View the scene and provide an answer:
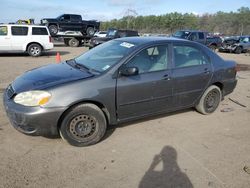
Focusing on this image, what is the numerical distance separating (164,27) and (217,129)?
65.4m

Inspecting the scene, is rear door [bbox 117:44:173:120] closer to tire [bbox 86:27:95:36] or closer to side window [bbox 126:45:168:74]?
side window [bbox 126:45:168:74]

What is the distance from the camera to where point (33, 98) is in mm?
3734

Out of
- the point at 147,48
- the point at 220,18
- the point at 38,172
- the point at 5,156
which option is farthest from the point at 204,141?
the point at 220,18

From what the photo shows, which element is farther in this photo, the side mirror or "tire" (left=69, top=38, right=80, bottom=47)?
"tire" (left=69, top=38, right=80, bottom=47)

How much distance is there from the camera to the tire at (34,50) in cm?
1538

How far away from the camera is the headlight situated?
3.70m

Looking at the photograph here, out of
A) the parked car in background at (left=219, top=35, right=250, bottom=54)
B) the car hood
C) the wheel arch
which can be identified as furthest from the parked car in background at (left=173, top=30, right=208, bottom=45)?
the wheel arch

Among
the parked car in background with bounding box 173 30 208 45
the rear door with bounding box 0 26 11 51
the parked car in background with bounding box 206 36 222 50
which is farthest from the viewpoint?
the parked car in background with bounding box 206 36 222 50

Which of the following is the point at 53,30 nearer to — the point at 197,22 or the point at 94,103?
the point at 94,103

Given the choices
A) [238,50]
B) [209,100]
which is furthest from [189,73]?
[238,50]

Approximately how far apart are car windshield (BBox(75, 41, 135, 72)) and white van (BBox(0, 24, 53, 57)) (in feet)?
37.1

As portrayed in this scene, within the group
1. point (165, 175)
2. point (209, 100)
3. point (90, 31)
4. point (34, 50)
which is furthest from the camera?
point (90, 31)

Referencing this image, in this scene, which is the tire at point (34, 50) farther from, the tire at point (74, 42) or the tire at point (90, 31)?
the tire at point (90, 31)

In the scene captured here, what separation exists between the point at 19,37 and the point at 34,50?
3.60ft
